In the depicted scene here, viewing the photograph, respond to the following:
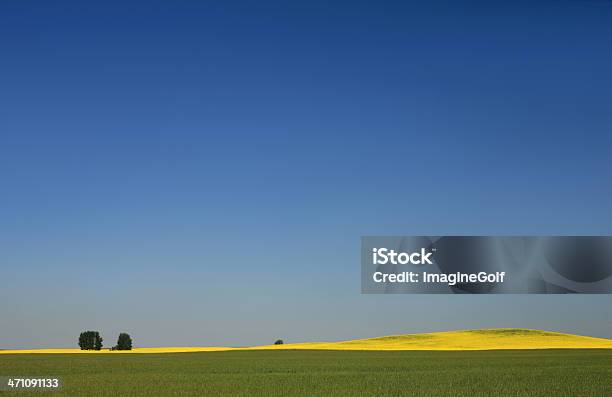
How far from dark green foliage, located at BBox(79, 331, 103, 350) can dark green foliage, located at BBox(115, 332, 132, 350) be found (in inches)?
169

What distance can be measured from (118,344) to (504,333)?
59404mm

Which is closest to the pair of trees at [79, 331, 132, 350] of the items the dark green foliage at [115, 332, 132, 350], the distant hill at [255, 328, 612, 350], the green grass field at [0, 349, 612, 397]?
the dark green foliage at [115, 332, 132, 350]

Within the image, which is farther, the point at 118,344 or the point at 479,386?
the point at 118,344

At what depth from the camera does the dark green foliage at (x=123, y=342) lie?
106m

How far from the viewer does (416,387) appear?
31.2 m

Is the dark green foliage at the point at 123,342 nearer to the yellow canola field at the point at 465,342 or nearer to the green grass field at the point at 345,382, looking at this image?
the yellow canola field at the point at 465,342

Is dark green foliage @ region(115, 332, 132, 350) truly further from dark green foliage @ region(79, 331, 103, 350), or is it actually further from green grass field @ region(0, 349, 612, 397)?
green grass field @ region(0, 349, 612, 397)

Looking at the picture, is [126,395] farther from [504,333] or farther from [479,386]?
[504,333]

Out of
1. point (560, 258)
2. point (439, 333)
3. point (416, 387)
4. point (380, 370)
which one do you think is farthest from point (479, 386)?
point (439, 333)

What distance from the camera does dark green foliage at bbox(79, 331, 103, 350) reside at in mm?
106875

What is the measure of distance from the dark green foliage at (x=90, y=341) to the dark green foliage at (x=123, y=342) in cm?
429

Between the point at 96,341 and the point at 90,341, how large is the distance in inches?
46.6

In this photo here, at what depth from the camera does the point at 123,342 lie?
10625cm

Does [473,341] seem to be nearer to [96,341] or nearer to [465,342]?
[465,342]
